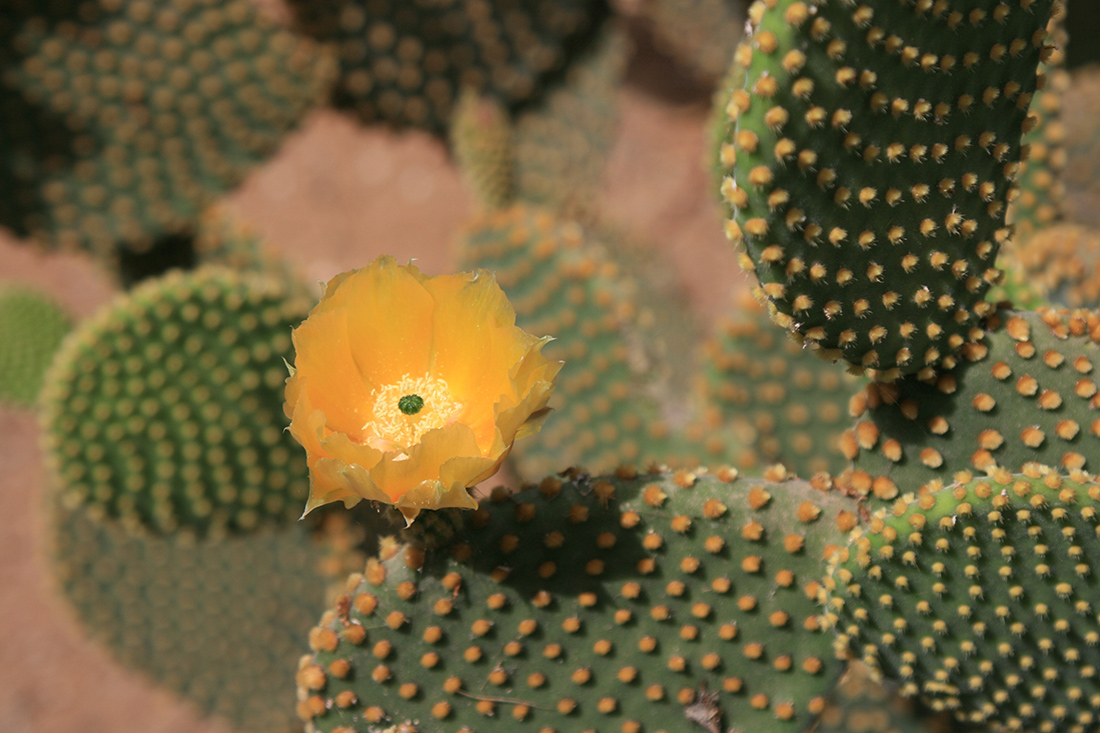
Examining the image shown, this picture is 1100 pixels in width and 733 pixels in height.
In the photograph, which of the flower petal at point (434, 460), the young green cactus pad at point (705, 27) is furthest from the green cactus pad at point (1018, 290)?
the young green cactus pad at point (705, 27)

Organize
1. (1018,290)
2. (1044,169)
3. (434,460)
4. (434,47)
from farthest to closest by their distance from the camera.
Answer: (434,47) < (1044,169) < (1018,290) < (434,460)

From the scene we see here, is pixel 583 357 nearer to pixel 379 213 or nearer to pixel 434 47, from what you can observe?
pixel 434 47

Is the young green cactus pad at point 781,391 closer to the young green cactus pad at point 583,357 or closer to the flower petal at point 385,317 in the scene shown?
the young green cactus pad at point 583,357

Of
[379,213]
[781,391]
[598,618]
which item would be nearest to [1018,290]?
[781,391]

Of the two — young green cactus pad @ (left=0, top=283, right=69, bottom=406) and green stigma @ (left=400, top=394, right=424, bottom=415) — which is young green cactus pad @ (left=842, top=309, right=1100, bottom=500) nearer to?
green stigma @ (left=400, top=394, right=424, bottom=415)

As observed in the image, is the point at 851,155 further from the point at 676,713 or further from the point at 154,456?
the point at 154,456

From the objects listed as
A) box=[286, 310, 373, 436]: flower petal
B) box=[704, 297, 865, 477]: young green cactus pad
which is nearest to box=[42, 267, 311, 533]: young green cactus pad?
box=[704, 297, 865, 477]: young green cactus pad
